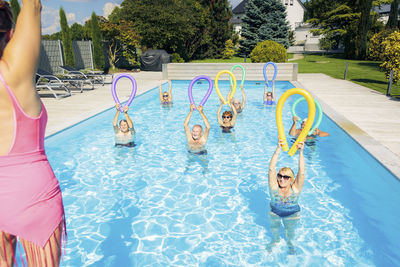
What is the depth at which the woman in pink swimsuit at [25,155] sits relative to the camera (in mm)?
1333

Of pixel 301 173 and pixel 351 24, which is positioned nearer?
pixel 301 173

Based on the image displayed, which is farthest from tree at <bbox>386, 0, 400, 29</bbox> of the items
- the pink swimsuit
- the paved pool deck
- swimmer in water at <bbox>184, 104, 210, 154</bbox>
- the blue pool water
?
the pink swimsuit

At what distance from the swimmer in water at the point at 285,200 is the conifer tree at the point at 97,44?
76.4ft

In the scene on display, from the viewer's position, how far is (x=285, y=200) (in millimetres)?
4988

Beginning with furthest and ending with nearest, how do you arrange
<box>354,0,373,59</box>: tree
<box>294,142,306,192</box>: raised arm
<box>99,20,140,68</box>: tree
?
<box>354,0,373,59</box>: tree, <box>99,20,140,68</box>: tree, <box>294,142,306,192</box>: raised arm

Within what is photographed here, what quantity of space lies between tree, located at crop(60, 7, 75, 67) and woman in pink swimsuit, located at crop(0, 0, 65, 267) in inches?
912

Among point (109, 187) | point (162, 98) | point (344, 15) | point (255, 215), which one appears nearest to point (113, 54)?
point (162, 98)

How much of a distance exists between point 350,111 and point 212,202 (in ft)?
25.1

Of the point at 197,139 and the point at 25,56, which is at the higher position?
the point at 25,56

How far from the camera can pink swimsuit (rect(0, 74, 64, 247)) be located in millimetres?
1437

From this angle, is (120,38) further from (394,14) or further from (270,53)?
(394,14)

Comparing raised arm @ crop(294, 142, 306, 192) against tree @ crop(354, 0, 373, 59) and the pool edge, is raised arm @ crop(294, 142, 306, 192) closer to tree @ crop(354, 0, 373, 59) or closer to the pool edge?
the pool edge

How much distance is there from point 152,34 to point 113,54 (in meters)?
4.34

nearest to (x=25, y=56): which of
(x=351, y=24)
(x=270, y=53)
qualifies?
(x=270, y=53)
